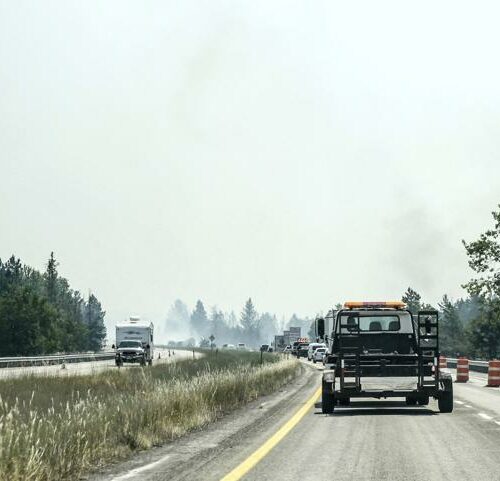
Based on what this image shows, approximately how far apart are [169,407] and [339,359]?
4402mm

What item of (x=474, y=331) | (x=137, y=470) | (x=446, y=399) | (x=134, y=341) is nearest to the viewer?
(x=137, y=470)

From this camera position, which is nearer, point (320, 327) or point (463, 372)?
point (320, 327)

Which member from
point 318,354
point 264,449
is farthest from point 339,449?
point 318,354

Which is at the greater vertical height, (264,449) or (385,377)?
(385,377)

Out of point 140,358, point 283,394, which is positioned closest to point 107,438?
point 283,394

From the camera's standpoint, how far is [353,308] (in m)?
23.0

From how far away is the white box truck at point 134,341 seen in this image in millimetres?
61562

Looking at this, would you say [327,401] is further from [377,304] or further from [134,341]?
[134,341]

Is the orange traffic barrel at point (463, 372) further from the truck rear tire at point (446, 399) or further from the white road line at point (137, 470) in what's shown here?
the white road line at point (137, 470)

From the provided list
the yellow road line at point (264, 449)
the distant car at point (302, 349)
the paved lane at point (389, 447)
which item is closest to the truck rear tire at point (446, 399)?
the paved lane at point (389, 447)

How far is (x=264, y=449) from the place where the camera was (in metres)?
13.1

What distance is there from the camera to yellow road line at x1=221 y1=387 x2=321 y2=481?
10.6 meters

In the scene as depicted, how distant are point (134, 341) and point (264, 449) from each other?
2022 inches

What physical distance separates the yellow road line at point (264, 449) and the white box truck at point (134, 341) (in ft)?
135
